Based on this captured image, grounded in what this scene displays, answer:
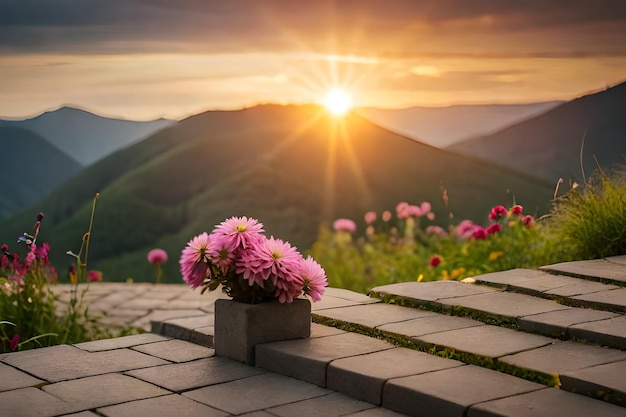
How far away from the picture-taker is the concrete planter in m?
3.97

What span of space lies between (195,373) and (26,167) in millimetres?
23783

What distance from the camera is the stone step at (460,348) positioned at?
330 cm

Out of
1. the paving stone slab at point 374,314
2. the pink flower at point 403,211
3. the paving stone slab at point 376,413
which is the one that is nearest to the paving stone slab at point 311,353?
the paving stone slab at point 374,314

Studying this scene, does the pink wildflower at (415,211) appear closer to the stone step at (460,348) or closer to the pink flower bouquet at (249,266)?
the stone step at (460,348)

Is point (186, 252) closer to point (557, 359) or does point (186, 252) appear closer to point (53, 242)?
point (557, 359)

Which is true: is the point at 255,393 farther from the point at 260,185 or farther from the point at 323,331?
the point at 260,185

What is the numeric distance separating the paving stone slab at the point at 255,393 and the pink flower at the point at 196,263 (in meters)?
0.64

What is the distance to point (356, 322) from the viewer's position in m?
4.30

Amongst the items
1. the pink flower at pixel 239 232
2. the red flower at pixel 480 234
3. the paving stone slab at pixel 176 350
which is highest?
the red flower at pixel 480 234

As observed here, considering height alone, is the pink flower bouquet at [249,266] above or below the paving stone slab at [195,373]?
above

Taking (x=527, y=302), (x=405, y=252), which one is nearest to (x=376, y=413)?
(x=527, y=302)

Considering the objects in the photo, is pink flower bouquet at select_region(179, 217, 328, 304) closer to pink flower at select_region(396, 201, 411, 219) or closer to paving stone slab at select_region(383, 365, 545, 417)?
paving stone slab at select_region(383, 365, 545, 417)

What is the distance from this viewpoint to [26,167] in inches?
1022

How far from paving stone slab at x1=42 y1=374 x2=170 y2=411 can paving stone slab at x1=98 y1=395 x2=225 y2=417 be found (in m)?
0.07
